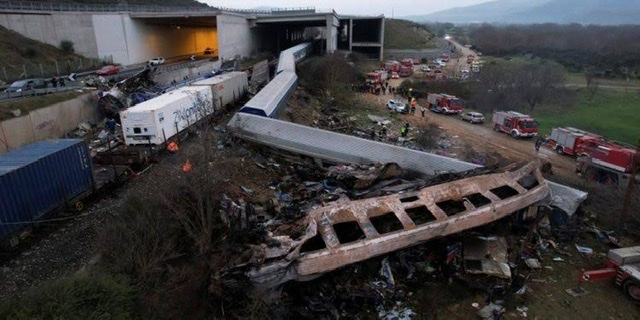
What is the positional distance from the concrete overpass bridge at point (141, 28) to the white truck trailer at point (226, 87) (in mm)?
15161

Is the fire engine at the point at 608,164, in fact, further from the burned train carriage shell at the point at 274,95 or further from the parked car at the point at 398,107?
the burned train carriage shell at the point at 274,95

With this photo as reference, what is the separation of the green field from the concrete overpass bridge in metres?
29.9

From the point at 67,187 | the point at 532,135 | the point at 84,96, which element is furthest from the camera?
the point at 532,135

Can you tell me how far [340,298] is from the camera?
1034 centimetres

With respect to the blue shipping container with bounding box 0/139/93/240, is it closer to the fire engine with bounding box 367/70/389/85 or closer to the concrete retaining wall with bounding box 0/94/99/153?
the concrete retaining wall with bounding box 0/94/99/153

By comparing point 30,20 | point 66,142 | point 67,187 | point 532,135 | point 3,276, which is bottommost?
point 532,135

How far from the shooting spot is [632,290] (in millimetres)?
11414

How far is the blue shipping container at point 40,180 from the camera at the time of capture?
34.8 ft

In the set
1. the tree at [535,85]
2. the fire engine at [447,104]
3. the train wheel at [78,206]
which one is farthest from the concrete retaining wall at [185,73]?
the tree at [535,85]

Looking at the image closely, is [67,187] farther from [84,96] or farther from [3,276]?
[84,96]

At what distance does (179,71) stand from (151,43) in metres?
15.1

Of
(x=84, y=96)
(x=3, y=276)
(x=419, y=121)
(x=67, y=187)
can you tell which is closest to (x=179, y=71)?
(x=84, y=96)

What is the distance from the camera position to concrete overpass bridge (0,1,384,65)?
3716 cm

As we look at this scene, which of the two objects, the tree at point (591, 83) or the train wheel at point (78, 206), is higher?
the train wheel at point (78, 206)
